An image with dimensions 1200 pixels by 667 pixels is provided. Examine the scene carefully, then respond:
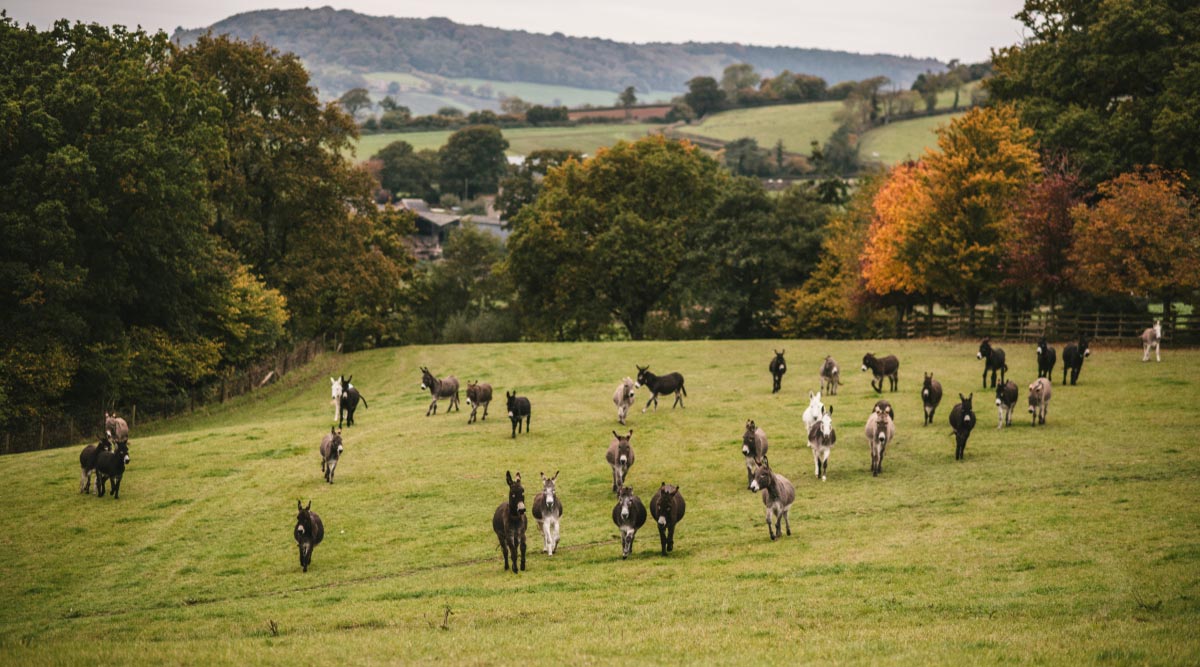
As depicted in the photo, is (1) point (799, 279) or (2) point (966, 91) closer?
(1) point (799, 279)

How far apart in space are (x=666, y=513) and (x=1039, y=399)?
638 inches

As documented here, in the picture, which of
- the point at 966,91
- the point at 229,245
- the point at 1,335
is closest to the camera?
the point at 1,335

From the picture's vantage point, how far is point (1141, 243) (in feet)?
151

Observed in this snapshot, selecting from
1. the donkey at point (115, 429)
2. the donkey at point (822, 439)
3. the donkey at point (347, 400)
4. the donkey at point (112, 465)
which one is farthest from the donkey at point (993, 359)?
the donkey at point (115, 429)

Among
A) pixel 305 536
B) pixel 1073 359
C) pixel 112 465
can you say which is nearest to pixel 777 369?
pixel 1073 359

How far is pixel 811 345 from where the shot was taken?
57.9 meters

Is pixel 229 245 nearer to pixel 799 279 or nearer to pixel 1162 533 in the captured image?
pixel 799 279

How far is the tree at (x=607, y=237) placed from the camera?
73875mm

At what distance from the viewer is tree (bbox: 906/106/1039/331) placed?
54.2 m

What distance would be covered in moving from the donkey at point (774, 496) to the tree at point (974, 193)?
37406 mm

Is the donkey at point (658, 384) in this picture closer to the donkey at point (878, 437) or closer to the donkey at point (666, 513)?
the donkey at point (878, 437)

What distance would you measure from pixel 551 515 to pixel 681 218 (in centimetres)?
5740

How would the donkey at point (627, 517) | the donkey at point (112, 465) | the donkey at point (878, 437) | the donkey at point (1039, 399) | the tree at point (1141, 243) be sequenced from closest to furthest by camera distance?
the donkey at point (627, 517) → the donkey at point (878, 437) → the donkey at point (112, 465) → the donkey at point (1039, 399) → the tree at point (1141, 243)

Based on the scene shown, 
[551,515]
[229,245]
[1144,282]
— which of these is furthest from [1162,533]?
[229,245]
